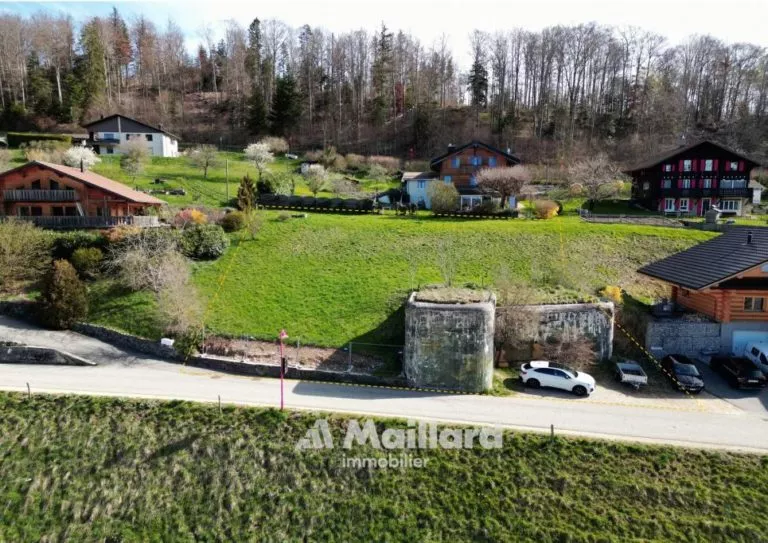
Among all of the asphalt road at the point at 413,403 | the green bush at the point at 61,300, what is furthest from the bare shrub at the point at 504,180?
the green bush at the point at 61,300

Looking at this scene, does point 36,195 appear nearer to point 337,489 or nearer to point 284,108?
point 337,489

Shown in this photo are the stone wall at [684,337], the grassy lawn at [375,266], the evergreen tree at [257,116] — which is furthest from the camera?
the evergreen tree at [257,116]

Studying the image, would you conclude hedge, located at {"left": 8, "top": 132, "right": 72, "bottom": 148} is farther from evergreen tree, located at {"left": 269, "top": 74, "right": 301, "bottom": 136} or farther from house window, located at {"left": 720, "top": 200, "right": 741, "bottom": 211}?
house window, located at {"left": 720, "top": 200, "right": 741, "bottom": 211}

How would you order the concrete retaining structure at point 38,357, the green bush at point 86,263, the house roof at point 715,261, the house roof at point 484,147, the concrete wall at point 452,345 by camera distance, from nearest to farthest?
the concrete wall at point 452,345
the concrete retaining structure at point 38,357
the house roof at point 715,261
the green bush at point 86,263
the house roof at point 484,147

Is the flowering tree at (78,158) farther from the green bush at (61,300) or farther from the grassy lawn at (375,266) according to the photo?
Result: the green bush at (61,300)

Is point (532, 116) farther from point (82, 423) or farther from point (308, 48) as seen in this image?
point (82, 423)

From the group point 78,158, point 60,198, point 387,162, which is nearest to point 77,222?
point 60,198

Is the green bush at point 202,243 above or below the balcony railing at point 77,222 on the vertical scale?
below
